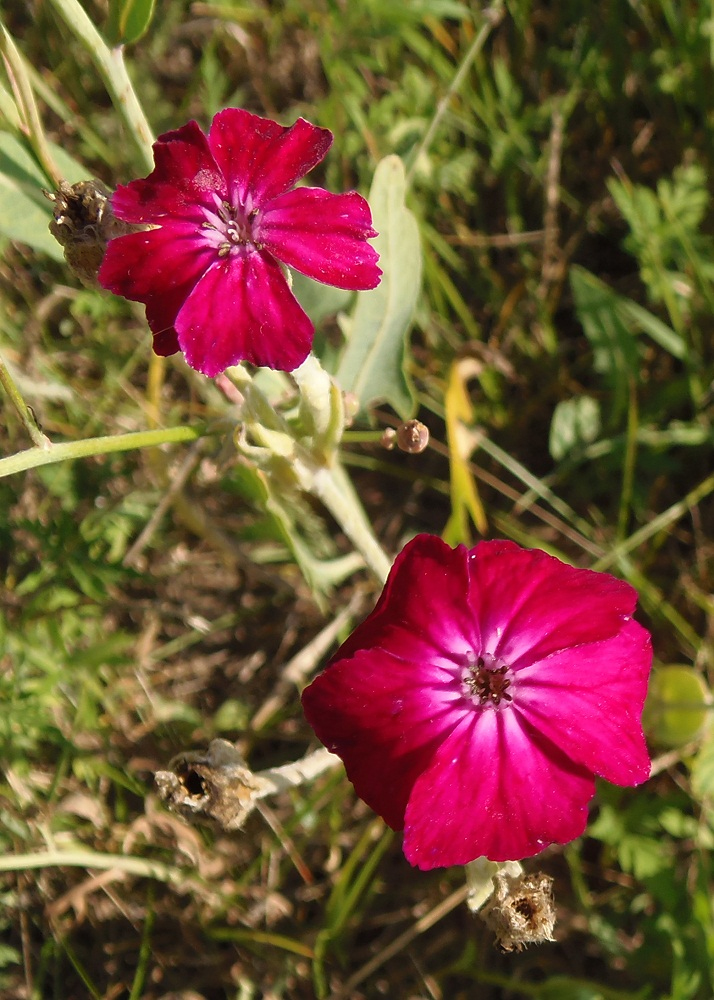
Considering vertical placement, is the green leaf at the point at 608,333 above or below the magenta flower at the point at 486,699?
above

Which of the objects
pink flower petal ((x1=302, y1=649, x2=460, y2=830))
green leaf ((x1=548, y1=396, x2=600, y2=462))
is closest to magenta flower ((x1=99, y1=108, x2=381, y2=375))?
pink flower petal ((x1=302, y1=649, x2=460, y2=830))

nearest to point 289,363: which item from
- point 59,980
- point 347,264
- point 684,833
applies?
point 347,264

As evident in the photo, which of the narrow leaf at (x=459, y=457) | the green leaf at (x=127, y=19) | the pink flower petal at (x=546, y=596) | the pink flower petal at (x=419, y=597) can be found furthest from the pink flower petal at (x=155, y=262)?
the narrow leaf at (x=459, y=457)

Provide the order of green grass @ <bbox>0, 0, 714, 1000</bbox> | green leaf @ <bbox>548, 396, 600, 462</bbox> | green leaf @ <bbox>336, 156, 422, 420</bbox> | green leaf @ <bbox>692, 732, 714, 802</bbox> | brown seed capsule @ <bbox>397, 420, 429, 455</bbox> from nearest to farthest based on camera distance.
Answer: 1. brown seed capsule @ <bbox>397, 420, 429, 455</bbox>
2. green leaf @ <bbox>336, 156, 422, 420</bbox>
3. green leaf @ <bbox>692, 732, 714, 802</bbox>
4. green grass @ <bbox>0, 0, 714, 1000</bbox>
5. green leaf @ <bbox>548, 396, 600, 462</bbox>

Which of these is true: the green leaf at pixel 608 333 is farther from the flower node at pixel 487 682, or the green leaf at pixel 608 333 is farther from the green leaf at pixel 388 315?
the flower node at pixel 487 682

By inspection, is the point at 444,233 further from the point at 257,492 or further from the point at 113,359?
the point at 257,492

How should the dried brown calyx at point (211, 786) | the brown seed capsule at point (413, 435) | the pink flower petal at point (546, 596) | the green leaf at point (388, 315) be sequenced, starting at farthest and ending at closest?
the green leaf at point (388, 315) < the brown seed capsule at point (413, 435) < the dried brown calyx at point (211, 786) < the pink flower petal at point (546, 596)

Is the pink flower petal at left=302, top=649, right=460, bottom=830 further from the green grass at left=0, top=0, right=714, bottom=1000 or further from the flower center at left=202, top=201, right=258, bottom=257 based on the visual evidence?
the green grass at left=0, top=0, right=714, bottom=1000
